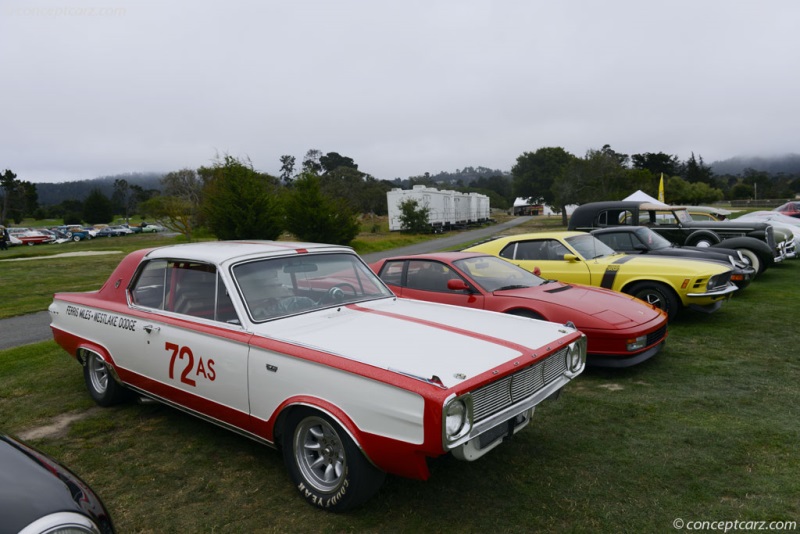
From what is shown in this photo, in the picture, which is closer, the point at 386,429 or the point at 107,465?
the point at 386,429

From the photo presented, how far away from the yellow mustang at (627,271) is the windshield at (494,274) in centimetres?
86

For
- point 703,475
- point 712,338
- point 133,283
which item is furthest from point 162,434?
point 712,338

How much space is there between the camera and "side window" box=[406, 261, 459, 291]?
6211mm

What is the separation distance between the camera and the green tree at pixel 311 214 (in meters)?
22.7

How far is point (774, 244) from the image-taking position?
12.5 meters

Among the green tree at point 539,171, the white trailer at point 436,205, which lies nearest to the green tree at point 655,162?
the green tree at point 539,171

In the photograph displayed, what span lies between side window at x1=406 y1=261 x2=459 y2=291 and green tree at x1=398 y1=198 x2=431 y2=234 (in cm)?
3006

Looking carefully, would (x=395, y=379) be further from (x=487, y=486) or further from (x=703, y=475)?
(x=703, y=475)

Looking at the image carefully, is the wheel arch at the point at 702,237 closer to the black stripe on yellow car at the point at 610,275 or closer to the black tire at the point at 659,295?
the black tire at the point at 659,295

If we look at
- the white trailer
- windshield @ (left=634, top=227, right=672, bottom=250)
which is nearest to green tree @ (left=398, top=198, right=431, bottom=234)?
the white trailer

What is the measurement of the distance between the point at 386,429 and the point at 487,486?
1.08 m

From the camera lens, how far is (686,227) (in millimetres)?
13039

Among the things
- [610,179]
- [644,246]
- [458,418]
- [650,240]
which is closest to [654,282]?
[644,246]

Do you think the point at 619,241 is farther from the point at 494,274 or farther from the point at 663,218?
the point at 663,218
